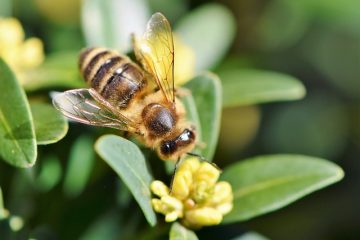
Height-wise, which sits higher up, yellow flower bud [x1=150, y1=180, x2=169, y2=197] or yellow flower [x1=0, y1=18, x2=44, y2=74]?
yellow flower [x1=0, y1=18, x2=44, y2=74]

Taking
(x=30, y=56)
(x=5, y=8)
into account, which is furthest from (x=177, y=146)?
(x=5, y=8)

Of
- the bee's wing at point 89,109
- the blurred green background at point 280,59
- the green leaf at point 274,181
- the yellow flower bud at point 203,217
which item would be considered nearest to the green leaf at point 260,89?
the blurred green background at point 280,59

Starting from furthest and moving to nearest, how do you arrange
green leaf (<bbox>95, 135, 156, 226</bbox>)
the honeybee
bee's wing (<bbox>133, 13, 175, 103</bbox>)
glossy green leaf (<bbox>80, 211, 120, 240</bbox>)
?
bee's wing (<bbox>133, 13, 175, 103</bbox>) → glossy green leaf (<bbox>80, 211, 120, 240</bbox>) → the honeybee → green leaf (<bbox>95, 135, 156, 226</bbox>)

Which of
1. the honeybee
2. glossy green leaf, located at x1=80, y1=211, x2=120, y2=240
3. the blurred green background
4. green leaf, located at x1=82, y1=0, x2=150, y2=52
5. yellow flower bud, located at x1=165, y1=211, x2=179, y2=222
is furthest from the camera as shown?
the blurred green background

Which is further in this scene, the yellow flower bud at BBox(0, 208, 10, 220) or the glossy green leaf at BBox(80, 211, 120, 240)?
the glossy green leaf at BBox(80, 211, 120, 240)

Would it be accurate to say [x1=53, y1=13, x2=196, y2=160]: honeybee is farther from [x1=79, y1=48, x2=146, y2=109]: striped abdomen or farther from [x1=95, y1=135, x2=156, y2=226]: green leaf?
[x1=95, y1=135, x2=156, y2=226]: green leaf

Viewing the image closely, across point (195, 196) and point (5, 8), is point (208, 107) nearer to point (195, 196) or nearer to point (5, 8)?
point (195, 196)

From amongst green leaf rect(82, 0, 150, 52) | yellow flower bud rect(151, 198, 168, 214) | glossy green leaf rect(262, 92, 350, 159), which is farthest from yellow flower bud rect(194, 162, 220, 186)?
glossy green leaf rect(262, 92, 350, 159)
